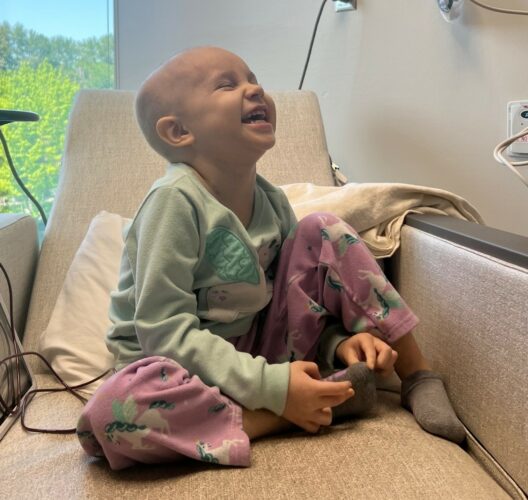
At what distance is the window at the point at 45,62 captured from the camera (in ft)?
5.30

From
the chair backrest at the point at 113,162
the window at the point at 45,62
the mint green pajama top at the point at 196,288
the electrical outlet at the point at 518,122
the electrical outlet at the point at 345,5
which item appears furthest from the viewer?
the window at the point at 45,62

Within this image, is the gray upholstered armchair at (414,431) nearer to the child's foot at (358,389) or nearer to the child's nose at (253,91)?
the child's foot at (358,389)

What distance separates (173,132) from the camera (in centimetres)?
83

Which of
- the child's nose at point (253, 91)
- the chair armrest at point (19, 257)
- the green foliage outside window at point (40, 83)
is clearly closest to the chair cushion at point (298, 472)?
the chair armrest at point (19, 257)

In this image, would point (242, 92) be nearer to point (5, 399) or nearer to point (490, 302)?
point (490, 302)

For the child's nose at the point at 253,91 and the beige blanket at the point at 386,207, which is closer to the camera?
the child's nose at the point at 253,91

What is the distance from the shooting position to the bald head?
0.81m

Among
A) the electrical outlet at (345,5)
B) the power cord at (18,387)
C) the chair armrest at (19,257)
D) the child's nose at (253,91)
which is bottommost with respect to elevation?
the power cord at (18,387)

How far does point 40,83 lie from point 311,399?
1379 millimetres

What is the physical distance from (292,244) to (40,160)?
3.63ft

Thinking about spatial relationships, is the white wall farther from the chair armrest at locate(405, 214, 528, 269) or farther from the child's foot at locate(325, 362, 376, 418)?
the child's foot at locate(325, 362, 376, 418)

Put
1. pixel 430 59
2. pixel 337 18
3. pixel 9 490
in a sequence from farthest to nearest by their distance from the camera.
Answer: pixel 337 18 → pixel 430 59 → pixel 9 490

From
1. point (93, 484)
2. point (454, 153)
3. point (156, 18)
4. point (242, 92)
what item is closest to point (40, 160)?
point (156, 18)

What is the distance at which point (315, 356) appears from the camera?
0.86 meters
